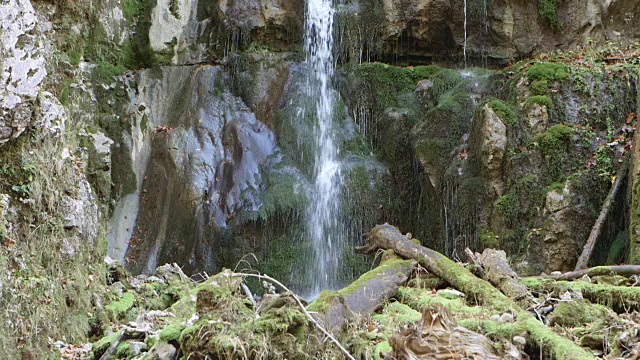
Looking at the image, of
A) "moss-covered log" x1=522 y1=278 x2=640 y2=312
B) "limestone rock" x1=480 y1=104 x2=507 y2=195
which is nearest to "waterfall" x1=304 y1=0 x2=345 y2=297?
"limestone rock" x1=480 y1=104 x2=507 y2=195

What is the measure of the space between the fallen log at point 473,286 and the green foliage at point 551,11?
8.99 m

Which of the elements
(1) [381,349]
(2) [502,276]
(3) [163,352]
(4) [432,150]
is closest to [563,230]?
(4) [432,150]

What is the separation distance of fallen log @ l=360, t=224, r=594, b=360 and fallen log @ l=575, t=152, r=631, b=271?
3.30 m

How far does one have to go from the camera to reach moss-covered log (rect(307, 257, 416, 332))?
14.9ft

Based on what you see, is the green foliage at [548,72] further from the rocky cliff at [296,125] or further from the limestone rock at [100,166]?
the limestone rock at [100,166]

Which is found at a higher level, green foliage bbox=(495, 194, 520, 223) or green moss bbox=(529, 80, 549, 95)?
green moss bbox=(529, 80, 549, 95)

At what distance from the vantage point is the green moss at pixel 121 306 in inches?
281

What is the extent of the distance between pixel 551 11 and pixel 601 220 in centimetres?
663

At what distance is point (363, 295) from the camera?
18.7 feet

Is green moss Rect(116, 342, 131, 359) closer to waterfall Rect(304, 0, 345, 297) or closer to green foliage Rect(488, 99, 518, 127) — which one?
waterfall Rect(304, 0, 345, 297)

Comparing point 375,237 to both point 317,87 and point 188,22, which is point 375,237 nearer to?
point 317,87

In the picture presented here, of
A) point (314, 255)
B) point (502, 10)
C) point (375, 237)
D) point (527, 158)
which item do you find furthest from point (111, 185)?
point (502, 10)

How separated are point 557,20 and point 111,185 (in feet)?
33.8

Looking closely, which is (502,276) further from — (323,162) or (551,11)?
(551,11)
